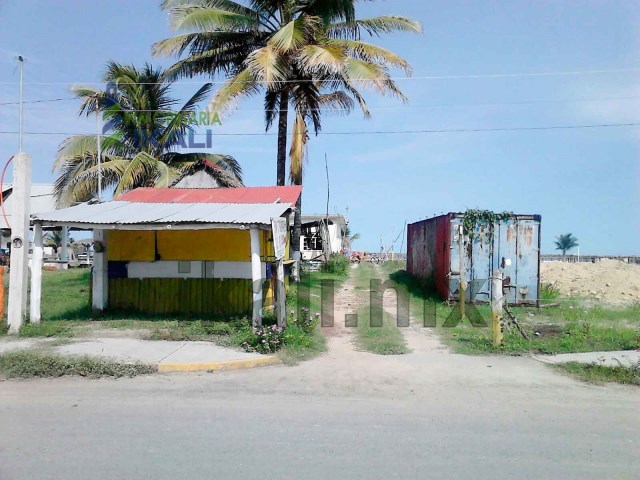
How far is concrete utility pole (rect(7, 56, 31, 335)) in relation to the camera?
1022 cm

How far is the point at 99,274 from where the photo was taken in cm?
1238

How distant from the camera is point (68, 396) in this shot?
6.64m

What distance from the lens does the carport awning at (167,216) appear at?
10143 mm

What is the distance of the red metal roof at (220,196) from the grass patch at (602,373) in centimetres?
689

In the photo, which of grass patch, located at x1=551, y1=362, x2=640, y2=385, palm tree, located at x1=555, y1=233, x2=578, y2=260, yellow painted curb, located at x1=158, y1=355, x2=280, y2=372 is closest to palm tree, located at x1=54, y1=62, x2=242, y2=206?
yellow painted curb, located at x1=158, y1=355, x2=280, y2=372

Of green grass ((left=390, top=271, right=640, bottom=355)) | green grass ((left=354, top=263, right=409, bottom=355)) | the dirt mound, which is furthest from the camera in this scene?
the dirt mound

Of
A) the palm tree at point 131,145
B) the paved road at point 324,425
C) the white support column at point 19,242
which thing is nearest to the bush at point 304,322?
the paved road at point 324,425

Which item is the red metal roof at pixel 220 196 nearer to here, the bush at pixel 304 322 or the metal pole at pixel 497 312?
the bush at pixel 304 322

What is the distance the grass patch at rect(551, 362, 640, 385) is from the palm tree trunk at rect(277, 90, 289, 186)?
34.8 ft

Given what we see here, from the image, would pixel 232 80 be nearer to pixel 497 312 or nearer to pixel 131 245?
pixel 131 245

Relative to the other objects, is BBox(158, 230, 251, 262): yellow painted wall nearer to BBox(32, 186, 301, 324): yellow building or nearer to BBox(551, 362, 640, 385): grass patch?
BBox(32, 186, 301, 324): yellow building

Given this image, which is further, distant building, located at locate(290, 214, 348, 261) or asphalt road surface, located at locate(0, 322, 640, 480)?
distant building, located at locate(290, 214, 348, 261)

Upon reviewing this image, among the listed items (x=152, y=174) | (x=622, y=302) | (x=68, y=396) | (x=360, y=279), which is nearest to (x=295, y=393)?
(x=68, y=396)

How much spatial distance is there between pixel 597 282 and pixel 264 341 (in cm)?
1547
